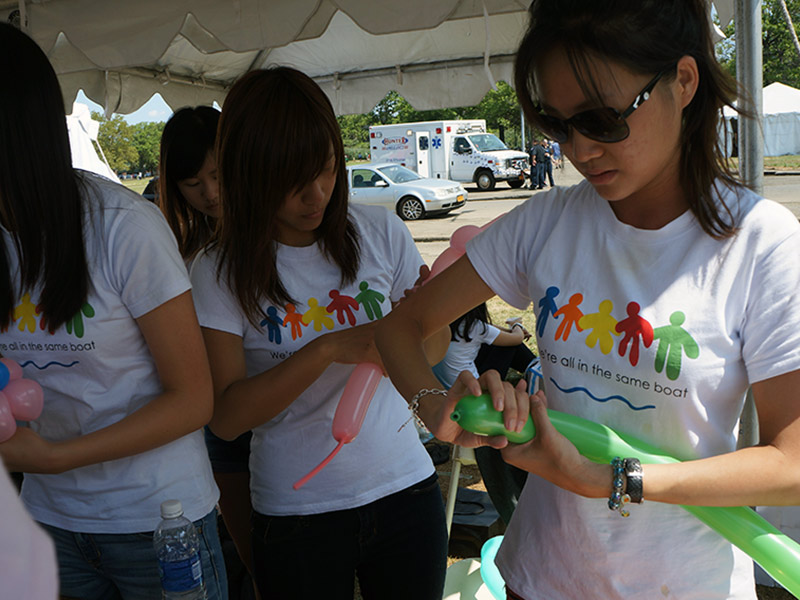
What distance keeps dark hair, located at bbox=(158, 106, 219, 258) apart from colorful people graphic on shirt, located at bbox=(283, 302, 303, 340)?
3.43ft

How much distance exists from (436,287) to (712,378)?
54cm

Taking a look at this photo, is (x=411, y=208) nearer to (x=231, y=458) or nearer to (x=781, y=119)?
(x=231, y=458)

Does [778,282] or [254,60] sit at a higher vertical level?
[254,60]

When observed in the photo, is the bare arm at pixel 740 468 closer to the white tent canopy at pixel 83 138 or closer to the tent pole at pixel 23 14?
the tent pole at pixel 23 14

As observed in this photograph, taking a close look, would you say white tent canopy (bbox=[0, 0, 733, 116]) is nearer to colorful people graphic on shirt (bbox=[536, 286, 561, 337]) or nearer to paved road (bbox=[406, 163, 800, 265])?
colorful people graphic on shirt (bbox=[536, 286, 561, 337])

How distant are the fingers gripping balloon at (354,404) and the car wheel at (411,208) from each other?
15.0 metres

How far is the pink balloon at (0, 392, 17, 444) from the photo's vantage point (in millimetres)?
1253

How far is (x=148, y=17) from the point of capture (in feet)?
10.2

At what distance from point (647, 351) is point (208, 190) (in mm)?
2024

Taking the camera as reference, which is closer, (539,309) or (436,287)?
(539,309)

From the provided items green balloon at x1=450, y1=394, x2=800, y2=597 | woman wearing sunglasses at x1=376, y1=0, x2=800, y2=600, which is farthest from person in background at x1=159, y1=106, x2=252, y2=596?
green balloon at x1=450, y1=394, x2=800, y2=597

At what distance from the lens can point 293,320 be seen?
65.8 inches

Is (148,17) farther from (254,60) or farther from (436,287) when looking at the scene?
(436,287)

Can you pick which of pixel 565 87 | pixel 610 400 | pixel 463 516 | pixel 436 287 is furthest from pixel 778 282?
pixel 463 516
